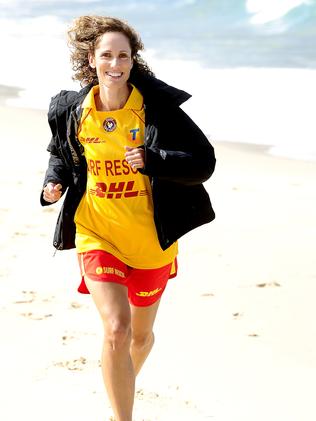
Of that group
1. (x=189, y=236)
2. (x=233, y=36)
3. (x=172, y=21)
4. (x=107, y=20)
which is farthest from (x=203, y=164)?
(x=172, y=21)

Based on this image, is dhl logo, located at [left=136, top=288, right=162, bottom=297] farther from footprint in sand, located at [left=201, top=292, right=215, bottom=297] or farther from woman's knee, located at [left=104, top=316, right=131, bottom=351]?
footprint in sand, located at [left=201, top=292, right=215, bottom=297]

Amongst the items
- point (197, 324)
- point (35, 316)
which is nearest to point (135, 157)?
point (197, 324)

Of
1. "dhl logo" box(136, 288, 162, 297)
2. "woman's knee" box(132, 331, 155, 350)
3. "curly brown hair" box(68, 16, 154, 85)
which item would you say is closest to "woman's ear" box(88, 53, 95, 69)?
"curly brown hair" box(68, 16, 154, 85)

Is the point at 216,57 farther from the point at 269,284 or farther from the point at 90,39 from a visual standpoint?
the point at 90,39

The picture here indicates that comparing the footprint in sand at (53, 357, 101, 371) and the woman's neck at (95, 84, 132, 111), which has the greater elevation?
the woman's neck at (95, 84, 132, 111)

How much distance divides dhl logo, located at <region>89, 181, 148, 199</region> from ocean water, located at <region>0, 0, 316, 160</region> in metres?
7.88

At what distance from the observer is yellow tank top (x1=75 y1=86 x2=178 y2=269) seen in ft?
12.7

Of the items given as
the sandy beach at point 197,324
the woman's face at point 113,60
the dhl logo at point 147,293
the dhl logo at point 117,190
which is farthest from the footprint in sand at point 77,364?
the woman's face at point 113,60

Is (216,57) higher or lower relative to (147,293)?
lower

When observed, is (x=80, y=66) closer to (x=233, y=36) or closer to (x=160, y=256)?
(x=160, y=256)

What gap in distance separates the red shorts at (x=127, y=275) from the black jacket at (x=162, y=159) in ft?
0.65

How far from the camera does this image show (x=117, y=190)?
3.91 metres

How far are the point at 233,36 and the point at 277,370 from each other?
25.4 m

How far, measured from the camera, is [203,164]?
12.6 feet
